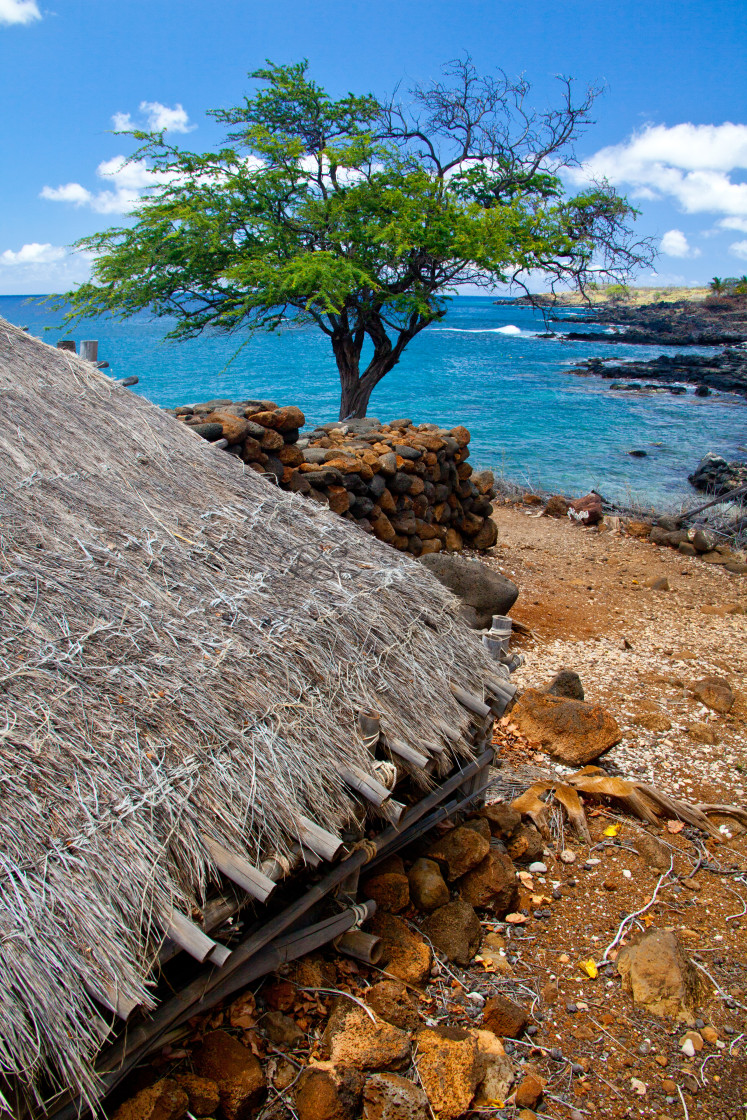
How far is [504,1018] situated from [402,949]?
1.83 feet

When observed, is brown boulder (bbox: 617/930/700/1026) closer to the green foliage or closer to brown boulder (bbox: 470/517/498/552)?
brown boulder (bbox: 470/517/498/552)

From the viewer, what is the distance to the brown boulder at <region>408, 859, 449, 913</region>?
12.8 ft

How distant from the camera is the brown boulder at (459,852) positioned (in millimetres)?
4105

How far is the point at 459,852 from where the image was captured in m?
4.12

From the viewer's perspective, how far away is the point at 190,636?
3412mm

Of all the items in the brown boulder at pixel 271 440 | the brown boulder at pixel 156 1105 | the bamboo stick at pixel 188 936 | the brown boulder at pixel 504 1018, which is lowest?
the brown boulder at pixel 504 1018

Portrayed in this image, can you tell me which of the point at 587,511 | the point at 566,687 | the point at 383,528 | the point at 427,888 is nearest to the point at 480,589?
the point at 383,528

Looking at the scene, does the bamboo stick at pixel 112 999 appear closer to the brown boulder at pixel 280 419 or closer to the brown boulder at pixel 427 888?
the brown boulder at pixel 427 888

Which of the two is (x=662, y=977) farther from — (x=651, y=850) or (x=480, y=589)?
(x=480, y=589)

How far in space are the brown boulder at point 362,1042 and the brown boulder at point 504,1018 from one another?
0.53 metres

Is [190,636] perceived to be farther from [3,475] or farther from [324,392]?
[324,392]

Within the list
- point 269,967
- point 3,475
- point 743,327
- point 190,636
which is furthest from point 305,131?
point 743,327

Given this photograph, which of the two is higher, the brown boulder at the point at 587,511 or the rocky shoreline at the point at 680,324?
the rocky shoreline at the point at 680,324

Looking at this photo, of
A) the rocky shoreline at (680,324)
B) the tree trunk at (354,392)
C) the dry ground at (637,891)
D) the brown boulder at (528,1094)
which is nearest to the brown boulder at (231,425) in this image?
the dry ground at (637,891)
